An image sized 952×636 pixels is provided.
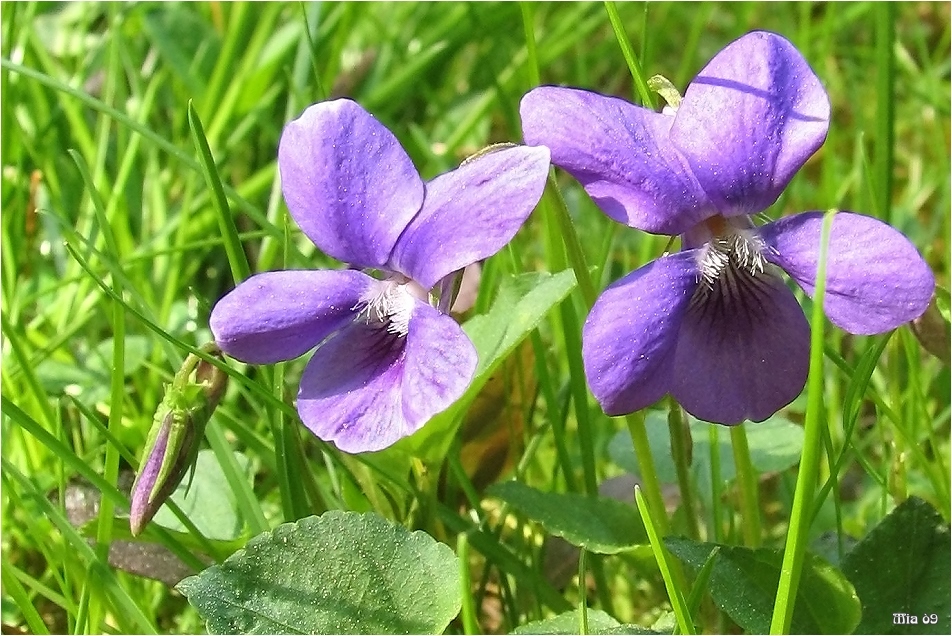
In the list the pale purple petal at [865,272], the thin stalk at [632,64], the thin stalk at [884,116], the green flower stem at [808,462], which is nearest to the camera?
the green flower stem at [808,462]

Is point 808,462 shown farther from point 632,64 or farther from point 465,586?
point 632,64

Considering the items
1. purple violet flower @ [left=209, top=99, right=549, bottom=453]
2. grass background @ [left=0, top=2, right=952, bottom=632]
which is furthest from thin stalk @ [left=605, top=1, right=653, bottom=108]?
purple violet flower @ [left=209, top=99, right=549, bottom=453]

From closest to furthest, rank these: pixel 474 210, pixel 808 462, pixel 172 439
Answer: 1. pixel 808 462
2. pixel 474 210
3. pixel 172 439

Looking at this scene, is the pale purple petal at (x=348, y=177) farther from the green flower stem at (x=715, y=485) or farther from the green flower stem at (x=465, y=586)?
the green flower stem at (x=715, y=485)

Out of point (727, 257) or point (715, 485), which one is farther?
point (715, 485)

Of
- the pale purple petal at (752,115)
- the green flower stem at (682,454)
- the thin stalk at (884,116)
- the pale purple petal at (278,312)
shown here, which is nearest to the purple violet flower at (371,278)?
the pale purple petal at (278,312)

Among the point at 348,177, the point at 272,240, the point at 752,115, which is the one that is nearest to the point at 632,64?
the point at 752,115
